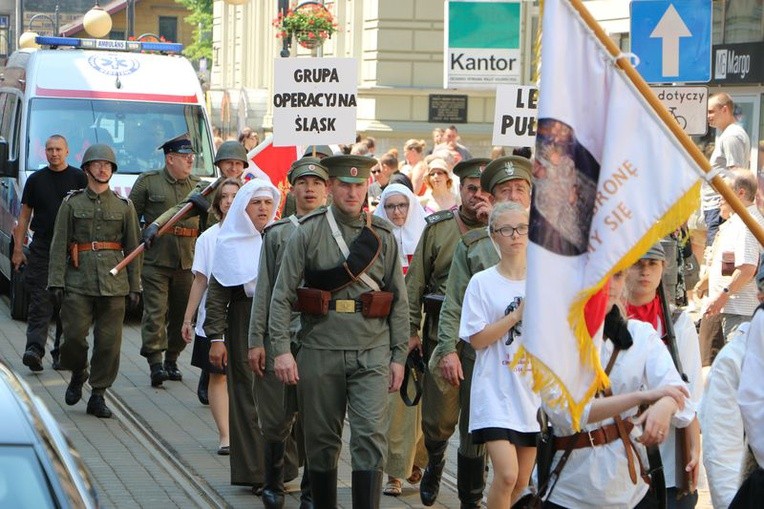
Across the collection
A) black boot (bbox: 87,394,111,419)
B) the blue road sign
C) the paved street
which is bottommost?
the paved street

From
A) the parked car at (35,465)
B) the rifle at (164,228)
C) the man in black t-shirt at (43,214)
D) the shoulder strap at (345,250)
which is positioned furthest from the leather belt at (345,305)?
the man in black t-shirt at (43,214)

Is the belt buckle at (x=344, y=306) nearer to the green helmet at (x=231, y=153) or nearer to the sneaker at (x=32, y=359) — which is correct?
the green helmet at (x=231, y=153)

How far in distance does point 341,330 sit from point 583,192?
326cm

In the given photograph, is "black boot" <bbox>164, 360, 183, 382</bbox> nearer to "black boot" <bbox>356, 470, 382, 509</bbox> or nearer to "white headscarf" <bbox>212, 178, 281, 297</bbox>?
"white headscarf" <bbox>212, 178, 281, 297</bbox>

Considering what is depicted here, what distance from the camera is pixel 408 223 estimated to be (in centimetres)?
1094

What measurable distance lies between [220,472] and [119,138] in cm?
837

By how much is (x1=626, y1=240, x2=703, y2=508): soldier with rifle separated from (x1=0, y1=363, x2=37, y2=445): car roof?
2353mm

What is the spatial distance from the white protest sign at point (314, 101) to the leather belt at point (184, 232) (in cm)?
131

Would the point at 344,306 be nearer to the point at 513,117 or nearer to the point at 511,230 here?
the point at 511,230

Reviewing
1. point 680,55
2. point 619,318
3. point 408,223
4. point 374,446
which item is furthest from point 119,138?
point 619,318

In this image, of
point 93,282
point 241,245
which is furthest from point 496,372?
point 93,282

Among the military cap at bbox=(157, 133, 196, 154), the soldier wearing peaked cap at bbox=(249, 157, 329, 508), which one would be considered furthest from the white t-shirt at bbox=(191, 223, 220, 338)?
the military cap at bbox=(157, 133, 196, 154)

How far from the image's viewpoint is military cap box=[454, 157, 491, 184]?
919 cm

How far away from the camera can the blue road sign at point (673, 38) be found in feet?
33.0
